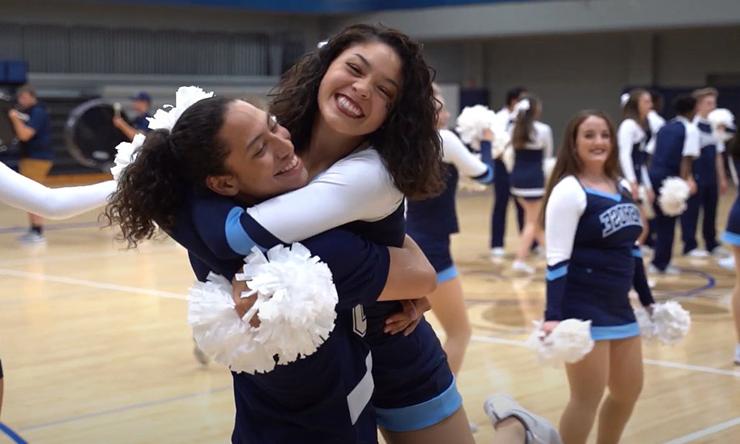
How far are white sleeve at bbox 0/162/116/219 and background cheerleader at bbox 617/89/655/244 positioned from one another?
7.24 m

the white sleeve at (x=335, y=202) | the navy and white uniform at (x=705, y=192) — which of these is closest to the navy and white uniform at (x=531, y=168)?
the navy and white uniform at (x=705, y=192)

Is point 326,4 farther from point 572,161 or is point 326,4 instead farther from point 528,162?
point 572,161

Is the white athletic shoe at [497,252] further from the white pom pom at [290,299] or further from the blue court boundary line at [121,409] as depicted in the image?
the white pom pom at [290,299]

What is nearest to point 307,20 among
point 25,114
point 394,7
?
point 394,7

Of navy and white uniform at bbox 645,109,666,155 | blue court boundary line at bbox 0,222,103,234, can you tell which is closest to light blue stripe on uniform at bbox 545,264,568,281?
navy and white uniform at bbox 645,109,666,155

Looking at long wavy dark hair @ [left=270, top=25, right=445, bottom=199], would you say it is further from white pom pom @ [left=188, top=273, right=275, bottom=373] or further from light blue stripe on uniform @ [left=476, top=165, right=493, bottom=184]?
light blue stripe on uniform @ [left=476, top=165, right=493, bottom=184]

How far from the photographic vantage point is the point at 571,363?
3848mm

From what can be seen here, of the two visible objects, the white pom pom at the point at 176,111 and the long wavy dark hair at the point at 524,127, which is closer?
the white pom pom at the point at 176,111

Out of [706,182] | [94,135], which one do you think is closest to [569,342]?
[706,182]

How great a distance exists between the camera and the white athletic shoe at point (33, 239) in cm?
1151

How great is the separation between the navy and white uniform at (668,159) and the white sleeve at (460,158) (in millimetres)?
4698

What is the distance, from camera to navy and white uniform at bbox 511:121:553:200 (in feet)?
33.1

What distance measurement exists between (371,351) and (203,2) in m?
17.9

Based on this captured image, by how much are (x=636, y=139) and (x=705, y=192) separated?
3.61 ft
